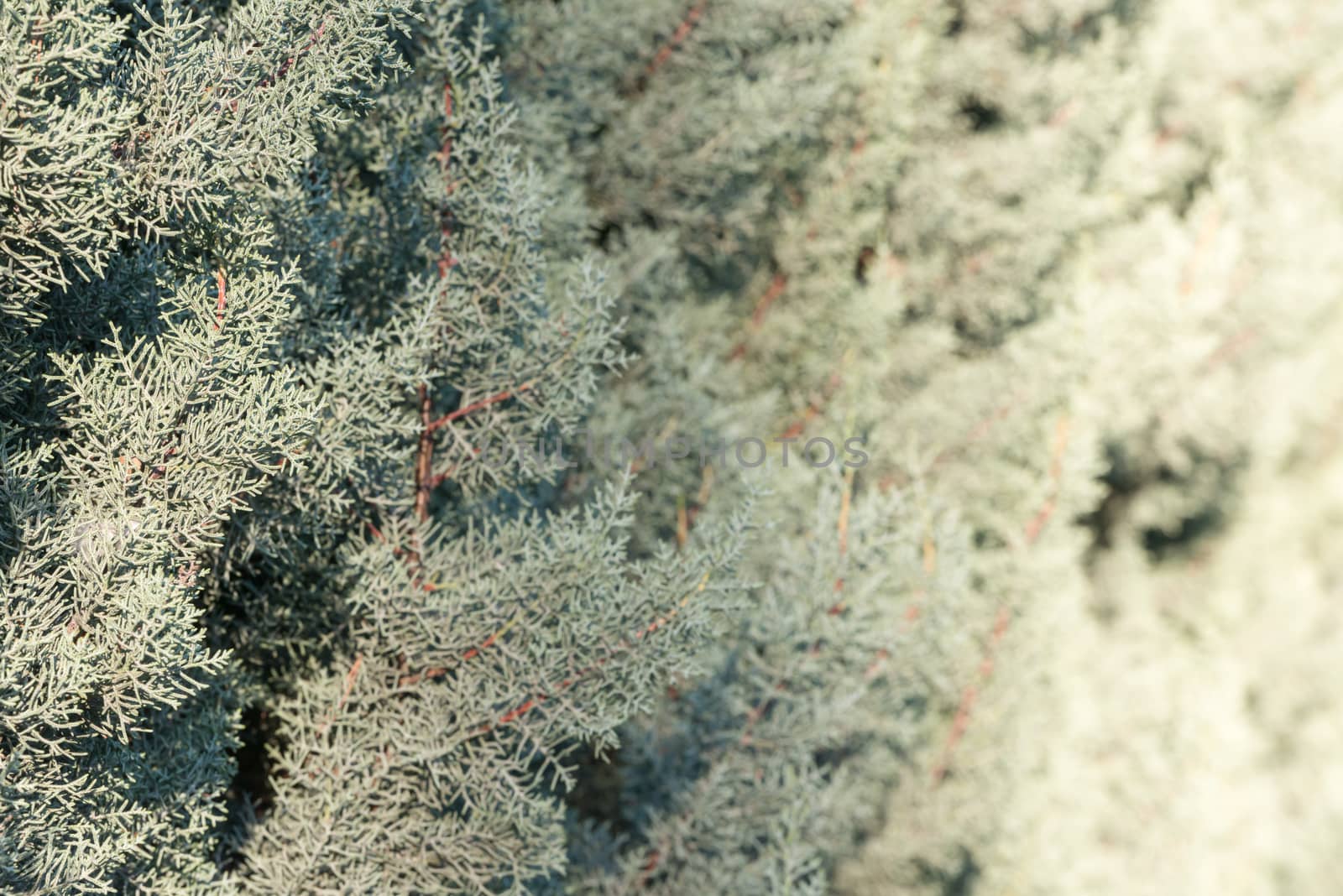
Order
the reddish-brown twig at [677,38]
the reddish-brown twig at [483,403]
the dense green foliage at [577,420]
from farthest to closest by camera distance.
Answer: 1. the reddish-brown twig at [677,38]
2. the reddish-brown twig at [483,403]
3. the dense green foliage at [577,420]

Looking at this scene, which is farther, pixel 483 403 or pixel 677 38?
pixel 677 38

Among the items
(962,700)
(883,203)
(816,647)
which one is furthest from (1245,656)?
(816,647)

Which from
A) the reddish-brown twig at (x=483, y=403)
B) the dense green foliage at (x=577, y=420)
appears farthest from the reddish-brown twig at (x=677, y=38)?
the reddish-brown twig at (x=483, y=403)

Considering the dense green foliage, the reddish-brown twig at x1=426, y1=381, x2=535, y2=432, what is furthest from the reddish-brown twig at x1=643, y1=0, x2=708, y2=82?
the reddish-brown twig at x1=426, y1=381, x2=535, y2=432

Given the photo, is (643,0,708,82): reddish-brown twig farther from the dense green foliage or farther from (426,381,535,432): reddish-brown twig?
(426,381,535,432): reddish-brown twig

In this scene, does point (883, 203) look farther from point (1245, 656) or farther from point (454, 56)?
point (1245, 656)

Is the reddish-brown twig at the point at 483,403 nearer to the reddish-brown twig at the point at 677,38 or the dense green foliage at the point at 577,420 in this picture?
the dense green foliage at the point at 577,420

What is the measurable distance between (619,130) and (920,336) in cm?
174

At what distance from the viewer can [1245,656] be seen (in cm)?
912

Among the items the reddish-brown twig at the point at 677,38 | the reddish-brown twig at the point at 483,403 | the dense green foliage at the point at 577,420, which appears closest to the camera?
the dense green foliage at the point at 577,420

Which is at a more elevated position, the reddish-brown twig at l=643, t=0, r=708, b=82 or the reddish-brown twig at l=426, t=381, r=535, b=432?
the reddish-brown twig at l=643, t=0, r=708, b=82

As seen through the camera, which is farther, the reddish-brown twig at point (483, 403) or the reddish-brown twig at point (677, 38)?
the reddish-brown twig at point (677, 38)

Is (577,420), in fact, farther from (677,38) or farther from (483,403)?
(677,38)

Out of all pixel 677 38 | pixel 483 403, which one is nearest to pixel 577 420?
pixel 483 403
